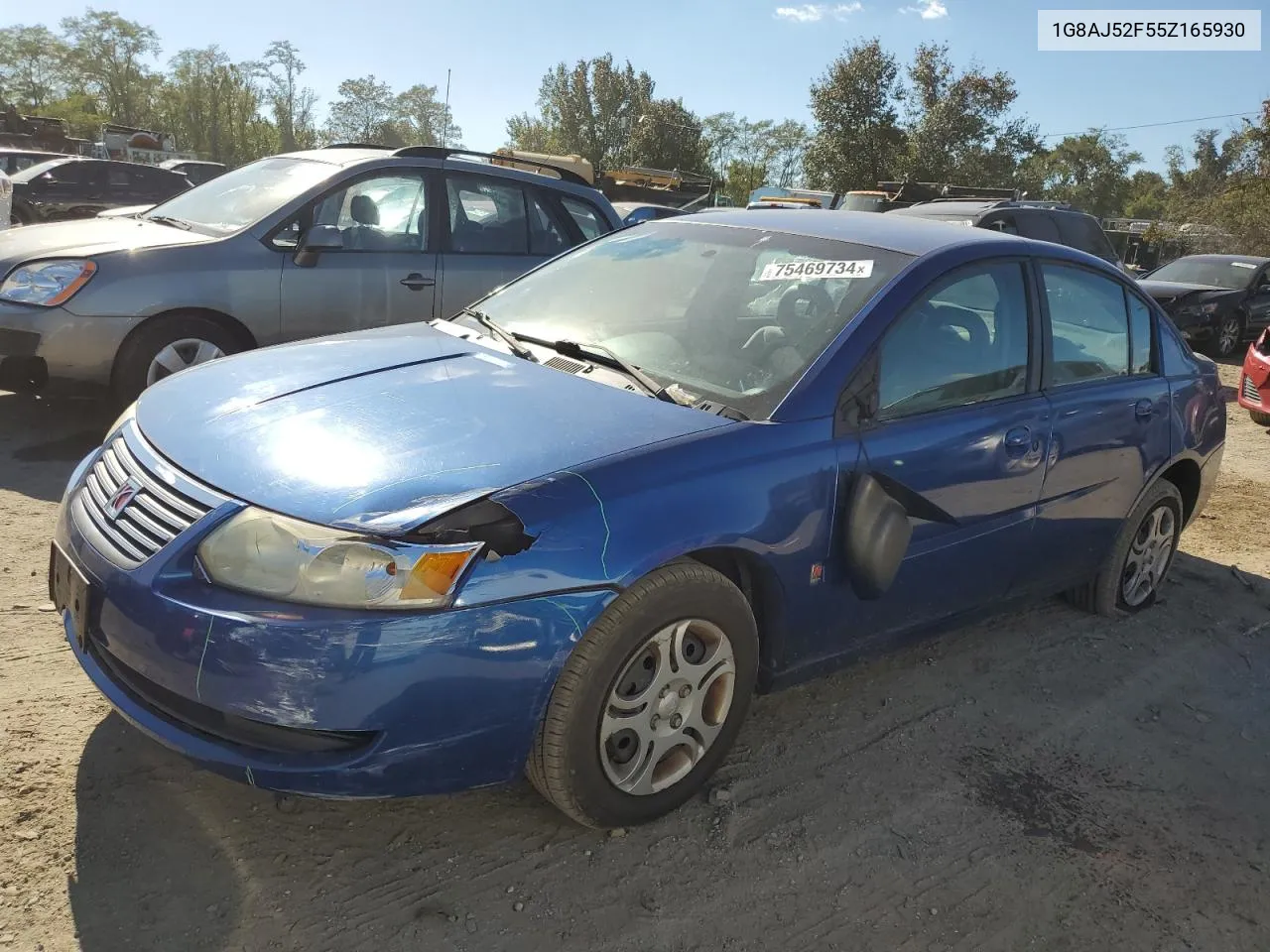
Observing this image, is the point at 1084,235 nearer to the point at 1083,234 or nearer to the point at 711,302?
the point at 1083,234

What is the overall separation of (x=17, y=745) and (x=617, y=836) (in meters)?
1.66

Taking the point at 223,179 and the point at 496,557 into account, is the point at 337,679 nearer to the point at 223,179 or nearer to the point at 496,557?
the point at 496,557

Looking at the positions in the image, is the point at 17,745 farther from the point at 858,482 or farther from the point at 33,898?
the point at 858,482

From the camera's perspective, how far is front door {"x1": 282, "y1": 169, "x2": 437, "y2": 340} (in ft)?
18.2

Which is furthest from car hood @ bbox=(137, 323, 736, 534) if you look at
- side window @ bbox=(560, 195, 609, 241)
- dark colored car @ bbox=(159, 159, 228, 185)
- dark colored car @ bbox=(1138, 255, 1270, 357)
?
dark colored car @ bbox=(159, 159, 228, 185)

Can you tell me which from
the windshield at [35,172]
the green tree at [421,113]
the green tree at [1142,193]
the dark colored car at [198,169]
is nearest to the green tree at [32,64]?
the green tree at [421,113]

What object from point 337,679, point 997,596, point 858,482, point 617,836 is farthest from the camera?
point 997,596

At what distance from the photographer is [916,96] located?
104 ft

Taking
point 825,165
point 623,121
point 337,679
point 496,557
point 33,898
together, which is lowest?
point 33,898

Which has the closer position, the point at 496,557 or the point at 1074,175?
the point at 496,557

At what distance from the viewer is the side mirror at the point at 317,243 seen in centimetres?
534

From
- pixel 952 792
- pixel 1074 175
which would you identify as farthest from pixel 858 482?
pixel 1074 175

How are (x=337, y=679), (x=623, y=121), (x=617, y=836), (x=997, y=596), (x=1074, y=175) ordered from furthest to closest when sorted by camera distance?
1. (x=1074, y=175)
2. (x=623, y=121)
3. (x=997, y=596)
4. (x=617, y=836)
5. (x=337, y=679)

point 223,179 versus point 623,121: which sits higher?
point 623,121
